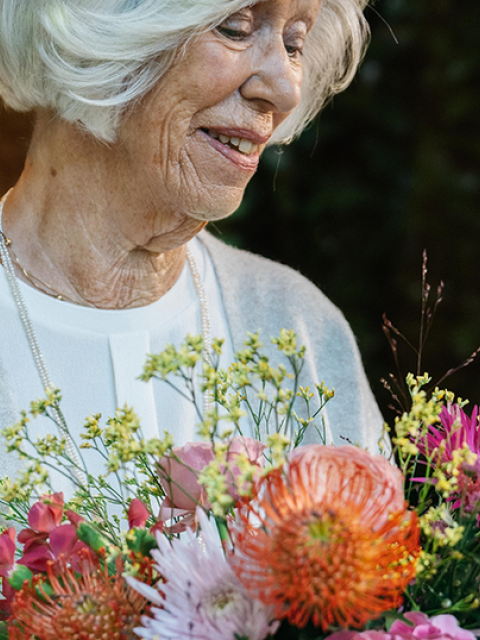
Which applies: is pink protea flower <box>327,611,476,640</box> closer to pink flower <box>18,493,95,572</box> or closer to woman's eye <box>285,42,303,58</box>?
pink flower <box>18,493,95,572</box>

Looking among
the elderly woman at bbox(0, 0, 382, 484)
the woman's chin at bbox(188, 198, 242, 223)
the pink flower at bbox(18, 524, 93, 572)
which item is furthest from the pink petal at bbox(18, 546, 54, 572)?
the woman's chin at bbox(188, 198, 242, 223)

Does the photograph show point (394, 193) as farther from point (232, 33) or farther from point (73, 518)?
point (73, 518)

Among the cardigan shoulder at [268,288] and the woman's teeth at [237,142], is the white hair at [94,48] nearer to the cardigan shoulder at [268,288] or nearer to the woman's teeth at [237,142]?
the woman's teeth at [237,142]

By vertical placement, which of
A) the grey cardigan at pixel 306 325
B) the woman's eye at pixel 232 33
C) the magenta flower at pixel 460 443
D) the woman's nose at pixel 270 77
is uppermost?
the woman's eye at pixel 232 33

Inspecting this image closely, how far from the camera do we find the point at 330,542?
467mm

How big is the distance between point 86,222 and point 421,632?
872mm

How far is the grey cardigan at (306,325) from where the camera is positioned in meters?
1.39

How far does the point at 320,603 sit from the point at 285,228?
5.68 ft

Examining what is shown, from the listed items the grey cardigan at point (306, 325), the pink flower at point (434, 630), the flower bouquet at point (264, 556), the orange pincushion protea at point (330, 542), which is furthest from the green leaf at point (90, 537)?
the grey cardigan at point (306, 325)

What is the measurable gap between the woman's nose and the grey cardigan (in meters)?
0.42

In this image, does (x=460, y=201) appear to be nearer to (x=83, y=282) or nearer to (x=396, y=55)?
(x=396, y=55)

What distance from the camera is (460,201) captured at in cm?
202

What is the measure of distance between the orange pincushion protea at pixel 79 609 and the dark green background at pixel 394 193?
157 cm

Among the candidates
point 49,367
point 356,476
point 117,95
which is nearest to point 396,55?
point 117,95
